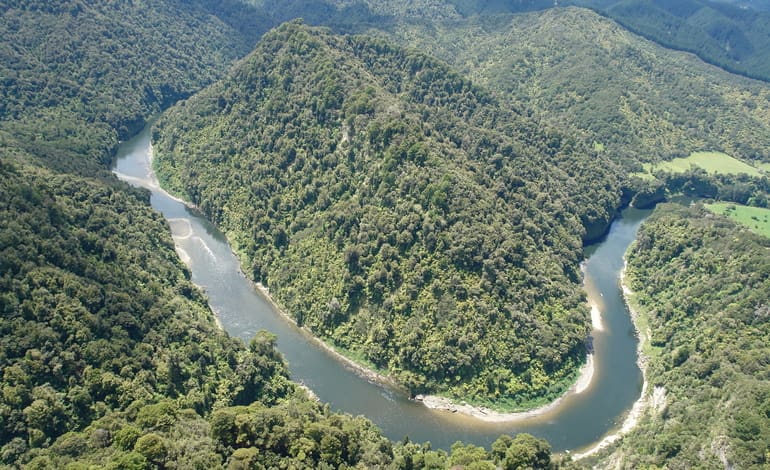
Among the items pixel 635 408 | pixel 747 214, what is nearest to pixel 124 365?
pixel 635 408

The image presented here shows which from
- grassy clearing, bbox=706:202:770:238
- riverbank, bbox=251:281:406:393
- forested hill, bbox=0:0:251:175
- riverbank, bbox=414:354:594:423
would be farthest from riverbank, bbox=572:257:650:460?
forested hill, bbox=0:0:251:175

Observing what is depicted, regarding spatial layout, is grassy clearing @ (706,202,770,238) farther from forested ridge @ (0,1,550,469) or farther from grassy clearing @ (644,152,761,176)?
forested ridge @ (0,1,550,469)

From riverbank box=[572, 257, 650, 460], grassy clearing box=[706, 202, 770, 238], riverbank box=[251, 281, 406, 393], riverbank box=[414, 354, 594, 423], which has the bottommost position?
riverbank box=[251, 281, 406, 393]

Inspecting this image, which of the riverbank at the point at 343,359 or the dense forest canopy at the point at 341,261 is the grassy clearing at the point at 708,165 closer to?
the dense forest canopy at the point at 341,261

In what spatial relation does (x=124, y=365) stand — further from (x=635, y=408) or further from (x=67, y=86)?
(x=67, y=86)

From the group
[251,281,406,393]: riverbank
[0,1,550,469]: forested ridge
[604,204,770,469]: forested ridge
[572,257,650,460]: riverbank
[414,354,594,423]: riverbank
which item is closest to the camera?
[0,1,550,469]: forested ridge

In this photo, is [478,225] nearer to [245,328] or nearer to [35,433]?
[245,328]

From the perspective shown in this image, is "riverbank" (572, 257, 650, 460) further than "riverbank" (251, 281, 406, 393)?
No

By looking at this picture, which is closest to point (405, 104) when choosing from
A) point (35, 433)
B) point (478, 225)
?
point (478, 225)
